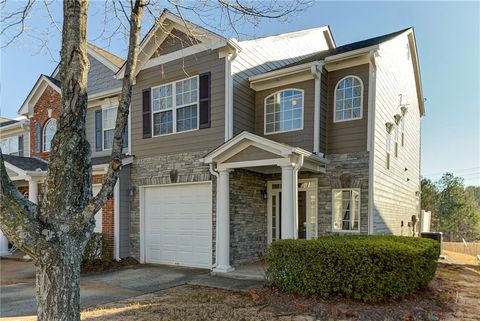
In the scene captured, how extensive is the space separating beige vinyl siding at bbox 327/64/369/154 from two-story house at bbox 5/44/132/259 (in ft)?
20.5

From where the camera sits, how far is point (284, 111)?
30.9ft

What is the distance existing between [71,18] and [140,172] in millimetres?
7714

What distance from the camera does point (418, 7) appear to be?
988 cm

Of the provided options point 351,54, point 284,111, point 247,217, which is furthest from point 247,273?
point 351,54

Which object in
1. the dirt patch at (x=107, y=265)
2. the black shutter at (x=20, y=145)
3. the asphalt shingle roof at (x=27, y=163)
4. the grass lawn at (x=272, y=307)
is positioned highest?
the black shutter at (x=20, y=145)

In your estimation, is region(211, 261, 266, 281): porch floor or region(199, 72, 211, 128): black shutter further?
region(199, 72, 211, 128): black shutter

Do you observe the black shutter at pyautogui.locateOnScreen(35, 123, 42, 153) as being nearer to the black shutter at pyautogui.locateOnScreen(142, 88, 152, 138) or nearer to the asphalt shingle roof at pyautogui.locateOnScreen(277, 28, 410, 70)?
the black shutter at pyautogui.locateOnScreen(142, 88, 152, 138)

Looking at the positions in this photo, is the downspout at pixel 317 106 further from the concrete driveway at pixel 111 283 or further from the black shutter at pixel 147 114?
the black shutter at pixel 147 114

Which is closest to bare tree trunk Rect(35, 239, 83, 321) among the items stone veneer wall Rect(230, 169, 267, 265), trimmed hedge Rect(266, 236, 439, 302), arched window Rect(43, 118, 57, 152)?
trimmed hedge Rect(266, 236, 439, 302)

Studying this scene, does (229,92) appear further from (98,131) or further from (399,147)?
(399,147)

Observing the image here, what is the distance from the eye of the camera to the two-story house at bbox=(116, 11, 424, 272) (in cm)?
832

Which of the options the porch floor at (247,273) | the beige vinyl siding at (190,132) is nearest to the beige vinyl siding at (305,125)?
the beige vinyl siding at (190,132)

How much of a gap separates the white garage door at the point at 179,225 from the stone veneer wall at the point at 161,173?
0.26 metres

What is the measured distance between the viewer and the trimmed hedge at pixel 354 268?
568 cm
